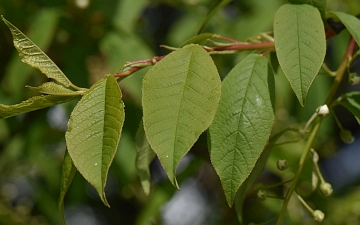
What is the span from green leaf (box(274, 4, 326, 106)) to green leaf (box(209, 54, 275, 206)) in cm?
6

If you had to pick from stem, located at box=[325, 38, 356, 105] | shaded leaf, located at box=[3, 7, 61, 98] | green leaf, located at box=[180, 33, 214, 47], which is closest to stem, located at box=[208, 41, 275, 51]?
green leaf, located at box=[180, 33, 214, 47]

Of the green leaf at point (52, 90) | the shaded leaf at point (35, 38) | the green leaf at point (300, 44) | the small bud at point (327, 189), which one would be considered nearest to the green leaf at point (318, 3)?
the green leaf at point (300, 44)

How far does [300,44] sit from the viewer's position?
826mm

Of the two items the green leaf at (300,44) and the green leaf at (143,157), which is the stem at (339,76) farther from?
the green leaf at (143,157)

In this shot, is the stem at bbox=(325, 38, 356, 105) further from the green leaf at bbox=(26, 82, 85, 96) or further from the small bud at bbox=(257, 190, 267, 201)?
the green leaf at bbox=(26, 82, 85, 96)

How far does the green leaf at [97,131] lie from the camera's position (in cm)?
70

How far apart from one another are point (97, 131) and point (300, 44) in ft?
1.02

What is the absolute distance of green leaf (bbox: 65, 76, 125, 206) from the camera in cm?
70

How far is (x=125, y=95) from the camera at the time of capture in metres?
1.86

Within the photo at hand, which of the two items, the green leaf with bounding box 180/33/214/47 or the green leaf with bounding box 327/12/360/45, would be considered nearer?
the green leaf with bounding box 327/12/360/45

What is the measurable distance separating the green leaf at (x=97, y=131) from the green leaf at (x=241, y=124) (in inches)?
5.6

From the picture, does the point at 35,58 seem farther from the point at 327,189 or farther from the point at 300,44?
the point at 327,189

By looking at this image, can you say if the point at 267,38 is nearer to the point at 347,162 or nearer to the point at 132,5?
the point at 132,5

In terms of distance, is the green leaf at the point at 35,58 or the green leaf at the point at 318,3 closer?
the green leaf at the point at 35,58
